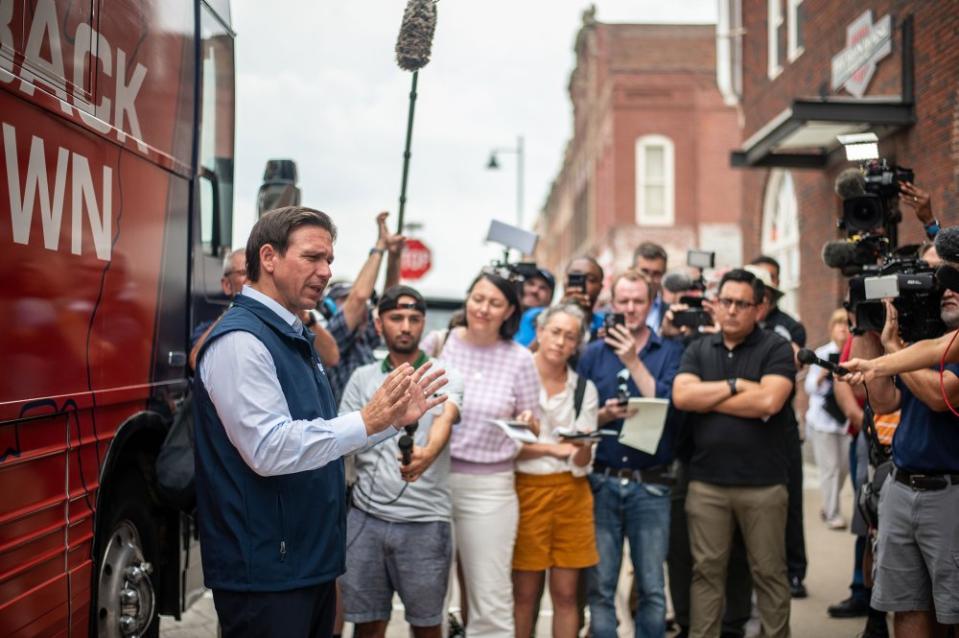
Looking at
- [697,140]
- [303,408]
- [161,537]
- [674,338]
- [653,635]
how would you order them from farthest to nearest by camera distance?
[697,140] → [674,338] → [653,635] → [161,537] → [303,408]

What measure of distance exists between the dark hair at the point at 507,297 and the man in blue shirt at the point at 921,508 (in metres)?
1.90

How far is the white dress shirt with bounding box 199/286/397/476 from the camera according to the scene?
3146mm

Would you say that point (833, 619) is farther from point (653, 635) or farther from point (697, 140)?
point (697, 140)

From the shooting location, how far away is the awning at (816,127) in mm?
11141

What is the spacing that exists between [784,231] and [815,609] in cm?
1029

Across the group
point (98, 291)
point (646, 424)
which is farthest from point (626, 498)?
point (98, 291)

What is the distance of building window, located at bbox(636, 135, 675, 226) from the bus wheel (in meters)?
26.7

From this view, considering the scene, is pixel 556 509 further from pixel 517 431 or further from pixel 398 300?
pixel 398 300

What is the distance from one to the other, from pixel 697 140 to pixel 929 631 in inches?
1066

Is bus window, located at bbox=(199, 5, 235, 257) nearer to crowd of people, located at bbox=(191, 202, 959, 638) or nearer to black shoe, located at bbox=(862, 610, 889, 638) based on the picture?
crowd of people, located at bbox=(191, 202, 959, 638)

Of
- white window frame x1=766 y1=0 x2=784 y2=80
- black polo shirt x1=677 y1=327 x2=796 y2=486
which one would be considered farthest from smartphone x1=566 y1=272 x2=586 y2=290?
white window frame x1=766 y1=0 x2=784 y2=80

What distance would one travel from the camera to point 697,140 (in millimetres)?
30547

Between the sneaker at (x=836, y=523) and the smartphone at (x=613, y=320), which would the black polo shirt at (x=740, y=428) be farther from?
the sneaker at (x=836, y=523)

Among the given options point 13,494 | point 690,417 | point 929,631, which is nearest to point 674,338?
point 690,417
